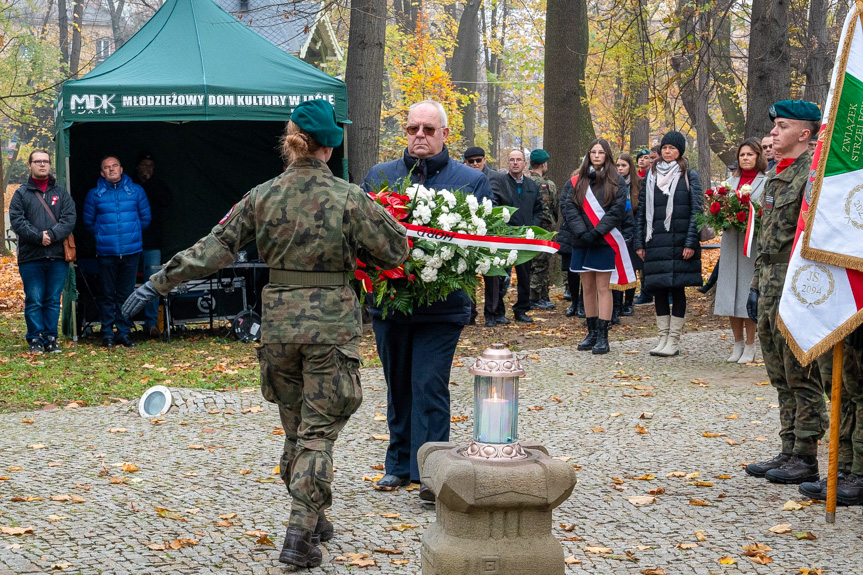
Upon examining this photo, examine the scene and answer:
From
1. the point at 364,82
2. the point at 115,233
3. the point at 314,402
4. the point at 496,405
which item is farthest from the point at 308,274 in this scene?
the point at 364,82

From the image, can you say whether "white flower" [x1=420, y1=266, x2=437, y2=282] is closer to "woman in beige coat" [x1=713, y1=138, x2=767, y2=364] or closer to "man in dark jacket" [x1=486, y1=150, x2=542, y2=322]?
"woman in beige coat" [x1=713, y1=138, x2=767, y2=364]

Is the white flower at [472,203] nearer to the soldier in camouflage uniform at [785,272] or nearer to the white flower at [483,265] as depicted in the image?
the white flower at [483,265]

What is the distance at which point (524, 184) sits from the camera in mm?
13844

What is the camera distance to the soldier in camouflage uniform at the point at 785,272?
6168 mm

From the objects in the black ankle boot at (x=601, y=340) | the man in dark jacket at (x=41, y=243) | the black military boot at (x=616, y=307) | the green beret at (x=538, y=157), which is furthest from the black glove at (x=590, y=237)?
the man in dark jacket at (x=41, y=243)

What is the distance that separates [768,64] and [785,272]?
8156 millimetres

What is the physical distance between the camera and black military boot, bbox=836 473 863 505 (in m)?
5.74

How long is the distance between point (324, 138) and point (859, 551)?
129 inches

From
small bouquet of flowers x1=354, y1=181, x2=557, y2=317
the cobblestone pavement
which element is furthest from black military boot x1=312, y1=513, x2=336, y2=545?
small bouquet of flowers x1=354, y1=181, x2=557, y2=317

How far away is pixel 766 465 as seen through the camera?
6.44 meters

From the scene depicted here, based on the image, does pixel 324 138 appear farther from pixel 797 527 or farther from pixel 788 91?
pixel 788 91

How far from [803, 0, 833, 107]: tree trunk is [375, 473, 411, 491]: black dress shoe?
53.0 ft

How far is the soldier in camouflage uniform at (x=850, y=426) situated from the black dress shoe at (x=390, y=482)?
2.36 m

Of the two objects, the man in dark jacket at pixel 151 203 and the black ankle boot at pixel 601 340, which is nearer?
the black ankle boot at pixel 601 340
